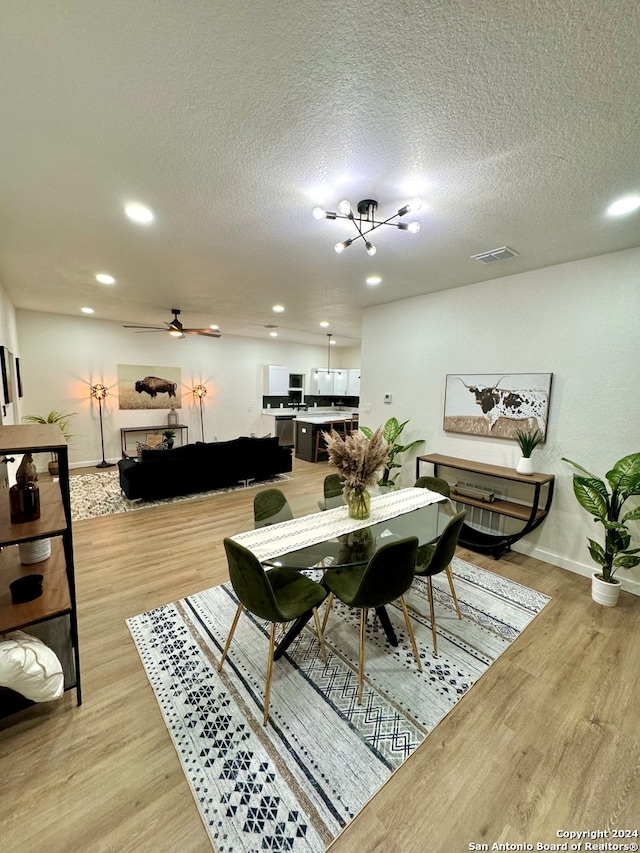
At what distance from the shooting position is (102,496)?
4938 millimetres

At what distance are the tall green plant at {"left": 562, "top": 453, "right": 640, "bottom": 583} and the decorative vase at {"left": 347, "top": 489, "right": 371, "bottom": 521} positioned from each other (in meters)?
1.75

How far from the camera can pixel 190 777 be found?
1.45 m

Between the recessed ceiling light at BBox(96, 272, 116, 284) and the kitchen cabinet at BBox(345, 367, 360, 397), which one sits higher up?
the recessed ceiling light at BBox(96, 272, 116, 284)

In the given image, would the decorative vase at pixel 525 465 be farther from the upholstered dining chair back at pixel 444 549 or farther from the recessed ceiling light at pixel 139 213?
the recessed ceiling light at pixel 139 213

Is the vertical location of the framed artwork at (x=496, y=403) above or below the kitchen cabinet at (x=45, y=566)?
above

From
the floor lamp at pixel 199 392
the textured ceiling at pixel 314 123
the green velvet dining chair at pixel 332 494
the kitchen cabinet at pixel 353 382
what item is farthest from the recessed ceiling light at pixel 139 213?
the kitchen cabinet at pixel 353 382

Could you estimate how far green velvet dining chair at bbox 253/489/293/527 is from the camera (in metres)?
2.42

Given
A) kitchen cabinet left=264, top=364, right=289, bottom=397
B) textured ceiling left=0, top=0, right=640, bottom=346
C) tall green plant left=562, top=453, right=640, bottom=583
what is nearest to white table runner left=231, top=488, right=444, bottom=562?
tall green plant left=562, top=453, right=640, bottom=583

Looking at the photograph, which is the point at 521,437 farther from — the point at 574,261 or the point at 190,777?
the point at 190,777

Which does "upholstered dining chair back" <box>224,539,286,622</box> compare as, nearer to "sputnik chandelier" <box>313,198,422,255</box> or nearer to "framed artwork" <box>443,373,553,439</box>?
"sputnik chandelier" <box>313,198,422,255</box>

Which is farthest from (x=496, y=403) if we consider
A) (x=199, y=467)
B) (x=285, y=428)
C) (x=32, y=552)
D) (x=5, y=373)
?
(x=285, y=428)

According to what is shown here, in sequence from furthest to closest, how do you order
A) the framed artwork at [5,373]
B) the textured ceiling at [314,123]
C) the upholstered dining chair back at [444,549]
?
the framed artwork at [5,373], the upholstered dining chair back at [444,549], the textured ceiling at [314,123]

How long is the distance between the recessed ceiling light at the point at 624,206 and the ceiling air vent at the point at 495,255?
0.70 metres

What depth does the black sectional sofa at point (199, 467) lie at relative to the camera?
15.5 feet
